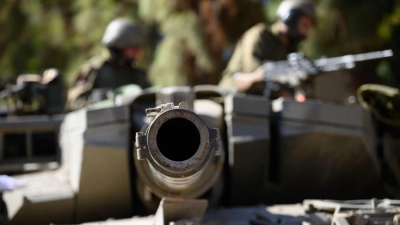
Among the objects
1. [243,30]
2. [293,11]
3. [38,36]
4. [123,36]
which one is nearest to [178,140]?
[293,11]

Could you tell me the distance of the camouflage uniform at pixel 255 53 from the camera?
756cm

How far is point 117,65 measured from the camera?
8.66 meters

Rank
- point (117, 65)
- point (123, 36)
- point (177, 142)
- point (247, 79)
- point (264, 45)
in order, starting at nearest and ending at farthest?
1. point (177, 142)
2. point (247, 79)
3. point (264, 45)
4. point (123, 36)
5. point (117, 65)

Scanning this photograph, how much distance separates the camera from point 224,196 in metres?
5.88

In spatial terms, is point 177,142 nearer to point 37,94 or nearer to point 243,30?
point 37,94

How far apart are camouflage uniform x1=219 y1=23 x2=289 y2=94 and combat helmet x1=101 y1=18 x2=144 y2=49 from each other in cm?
128

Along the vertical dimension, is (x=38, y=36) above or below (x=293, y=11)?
above

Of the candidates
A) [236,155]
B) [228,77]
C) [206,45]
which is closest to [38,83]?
[228,77]

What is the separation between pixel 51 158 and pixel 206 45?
573cm

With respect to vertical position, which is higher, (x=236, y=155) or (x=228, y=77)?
(x=228, y=77)

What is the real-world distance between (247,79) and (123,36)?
1.83m

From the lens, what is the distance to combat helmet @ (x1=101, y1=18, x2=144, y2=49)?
8.55 meters

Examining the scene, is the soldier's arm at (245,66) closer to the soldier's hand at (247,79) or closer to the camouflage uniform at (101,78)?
the soldier's hand at (247,79)

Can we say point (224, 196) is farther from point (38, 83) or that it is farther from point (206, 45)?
point (206, 45)
